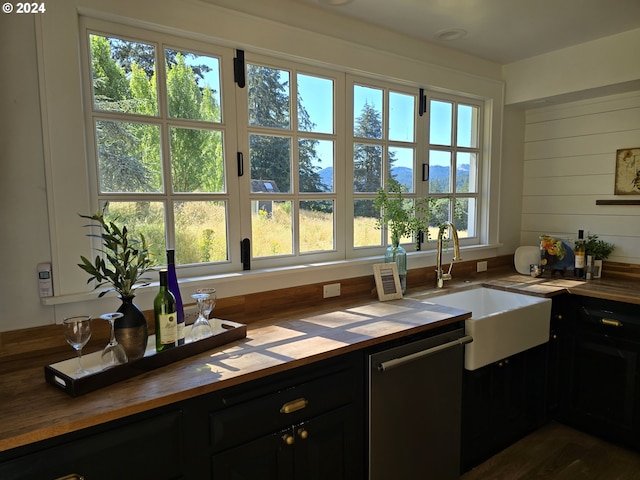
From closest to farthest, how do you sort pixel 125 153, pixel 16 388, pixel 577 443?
1. pixel 16 388
2. pixel 125 153
3. pixel 577 443

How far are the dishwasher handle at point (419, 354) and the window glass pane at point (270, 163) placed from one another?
105cm

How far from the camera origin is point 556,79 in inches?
113

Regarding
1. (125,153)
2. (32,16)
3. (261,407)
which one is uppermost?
(32,16)

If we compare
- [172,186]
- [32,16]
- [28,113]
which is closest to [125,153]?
[172,186]

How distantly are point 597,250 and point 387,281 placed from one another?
5.43 feet

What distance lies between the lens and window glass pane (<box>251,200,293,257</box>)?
6.95ft

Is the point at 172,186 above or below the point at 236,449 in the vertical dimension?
above

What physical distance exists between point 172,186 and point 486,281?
212 cm

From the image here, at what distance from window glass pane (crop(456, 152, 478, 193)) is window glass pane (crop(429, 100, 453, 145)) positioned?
0.62ft

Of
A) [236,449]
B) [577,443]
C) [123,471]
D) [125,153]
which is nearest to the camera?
[123,471]

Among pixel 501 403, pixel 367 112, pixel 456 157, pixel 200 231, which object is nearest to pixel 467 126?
pixel 456 157

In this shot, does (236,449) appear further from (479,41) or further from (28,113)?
(479,41)

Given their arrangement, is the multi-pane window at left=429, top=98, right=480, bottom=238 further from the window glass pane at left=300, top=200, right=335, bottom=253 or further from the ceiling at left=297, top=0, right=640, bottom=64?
the window glass pane at left=300, top=200, right=335, bottom=253

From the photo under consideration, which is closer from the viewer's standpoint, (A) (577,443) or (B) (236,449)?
(B) (236,449)
